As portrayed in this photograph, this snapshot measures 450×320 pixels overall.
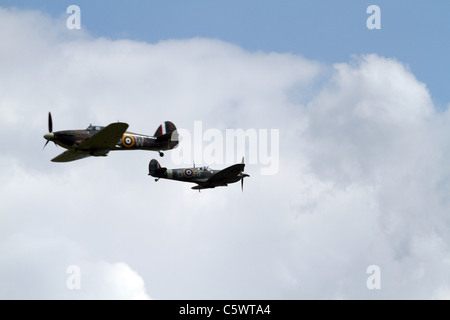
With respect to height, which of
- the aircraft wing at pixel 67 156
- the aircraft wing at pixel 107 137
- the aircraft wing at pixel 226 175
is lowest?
the aircraft wing at pixel 226 175

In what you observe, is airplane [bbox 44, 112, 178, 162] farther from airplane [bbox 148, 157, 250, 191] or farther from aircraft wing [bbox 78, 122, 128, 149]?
airplane [bbox 148, 157, 250, 191]

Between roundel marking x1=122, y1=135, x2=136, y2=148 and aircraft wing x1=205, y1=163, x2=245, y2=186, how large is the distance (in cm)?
911

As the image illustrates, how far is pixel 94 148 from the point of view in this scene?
7138 cm

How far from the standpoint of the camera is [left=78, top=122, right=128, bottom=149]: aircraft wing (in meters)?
68.7

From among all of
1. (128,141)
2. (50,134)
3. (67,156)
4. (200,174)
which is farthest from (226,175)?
(50,134)

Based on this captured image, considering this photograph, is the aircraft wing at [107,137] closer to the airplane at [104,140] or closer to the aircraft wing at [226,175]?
the airplane at [104,140]

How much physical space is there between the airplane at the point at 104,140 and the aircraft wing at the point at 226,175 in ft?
16.8

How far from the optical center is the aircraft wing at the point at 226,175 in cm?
7769

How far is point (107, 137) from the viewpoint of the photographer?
69938 mm

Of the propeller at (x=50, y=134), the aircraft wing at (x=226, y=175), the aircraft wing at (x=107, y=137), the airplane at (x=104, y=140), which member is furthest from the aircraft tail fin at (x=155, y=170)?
the propeller at (x=50, y=134)
